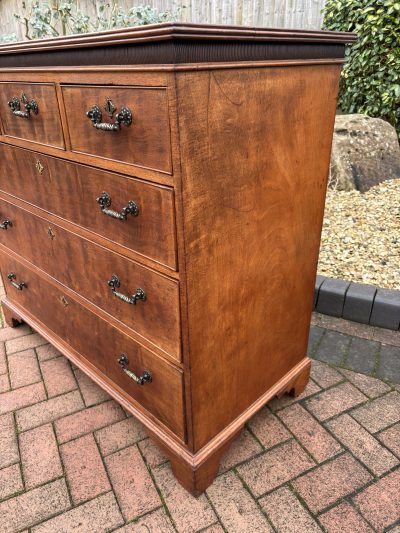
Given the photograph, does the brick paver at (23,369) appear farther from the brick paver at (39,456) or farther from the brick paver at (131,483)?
the brick paver at (131,483)

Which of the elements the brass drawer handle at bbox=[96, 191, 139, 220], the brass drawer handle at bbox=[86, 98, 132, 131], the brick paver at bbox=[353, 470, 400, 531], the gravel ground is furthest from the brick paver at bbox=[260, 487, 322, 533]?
the gravel ground

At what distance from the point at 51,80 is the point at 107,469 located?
1.53 meters

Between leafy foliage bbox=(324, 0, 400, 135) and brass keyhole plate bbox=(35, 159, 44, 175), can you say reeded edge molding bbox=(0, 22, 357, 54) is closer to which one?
brass keyhole plate bbox=(35, 159, 44, 175)

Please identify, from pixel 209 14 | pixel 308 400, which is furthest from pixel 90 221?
pixel 209 14

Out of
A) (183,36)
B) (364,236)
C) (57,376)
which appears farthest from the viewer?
(364,236)

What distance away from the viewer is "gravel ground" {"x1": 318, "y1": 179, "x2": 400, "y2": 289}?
2818 millimetres

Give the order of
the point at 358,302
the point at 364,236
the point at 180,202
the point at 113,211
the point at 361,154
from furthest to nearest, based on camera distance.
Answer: the point at 361,154 < the point at 364,236 < the point at 358,302 < the point at 113,211 < the point at 180,202

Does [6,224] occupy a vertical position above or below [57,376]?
above

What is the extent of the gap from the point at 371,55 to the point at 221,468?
13.5ft

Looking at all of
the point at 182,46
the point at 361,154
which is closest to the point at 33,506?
the point at 182,46

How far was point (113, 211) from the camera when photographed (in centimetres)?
135

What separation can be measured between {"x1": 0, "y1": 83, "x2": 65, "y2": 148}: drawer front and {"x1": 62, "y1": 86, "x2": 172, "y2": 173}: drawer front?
0.35ft

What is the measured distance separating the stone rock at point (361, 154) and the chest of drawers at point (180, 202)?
2348 mm

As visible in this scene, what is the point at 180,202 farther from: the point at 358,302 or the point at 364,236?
the point at 364,236
